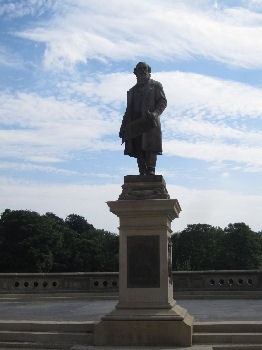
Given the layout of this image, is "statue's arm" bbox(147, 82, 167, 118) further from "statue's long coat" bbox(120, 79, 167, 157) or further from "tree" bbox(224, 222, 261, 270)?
"tree" bbox(224, 222, 261, 270)

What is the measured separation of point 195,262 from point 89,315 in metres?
66.6

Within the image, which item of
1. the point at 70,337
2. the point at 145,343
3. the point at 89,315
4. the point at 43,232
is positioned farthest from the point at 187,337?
the point at 43,232

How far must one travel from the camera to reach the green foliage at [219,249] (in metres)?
79.2

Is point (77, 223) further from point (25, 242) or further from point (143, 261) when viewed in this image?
point (143, 261)

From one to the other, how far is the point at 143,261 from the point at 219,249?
71.4 meters

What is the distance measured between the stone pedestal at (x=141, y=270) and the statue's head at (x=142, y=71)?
2.48m

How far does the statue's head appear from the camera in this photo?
12352 mm

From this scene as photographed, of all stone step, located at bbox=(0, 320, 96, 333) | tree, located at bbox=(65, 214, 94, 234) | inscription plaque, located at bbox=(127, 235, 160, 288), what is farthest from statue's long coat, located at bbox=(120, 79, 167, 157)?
tree, located at bbox=(65, 214, 94, 234)

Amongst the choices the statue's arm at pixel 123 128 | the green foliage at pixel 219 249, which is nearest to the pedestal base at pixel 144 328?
the statue's arm at pixel 123 128

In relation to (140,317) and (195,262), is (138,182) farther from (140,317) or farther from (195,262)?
(195,262)

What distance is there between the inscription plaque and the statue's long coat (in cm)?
193

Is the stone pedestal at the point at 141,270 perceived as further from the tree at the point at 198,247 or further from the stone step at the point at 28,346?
the tree at the point at 198,247

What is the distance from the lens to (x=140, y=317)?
10.8 metres

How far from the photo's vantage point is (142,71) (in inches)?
487
